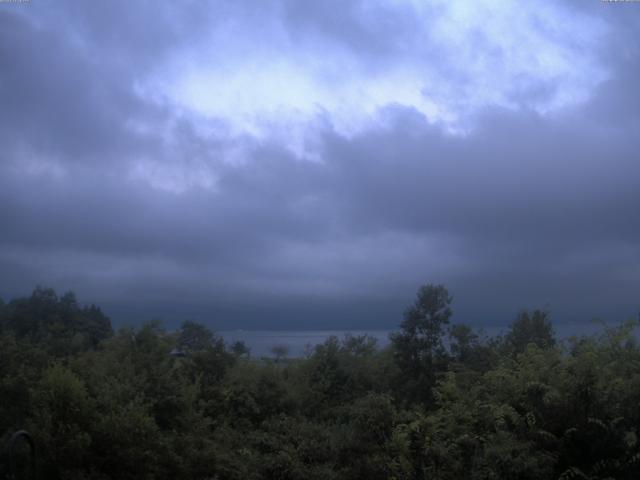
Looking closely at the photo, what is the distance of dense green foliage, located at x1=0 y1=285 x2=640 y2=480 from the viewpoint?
10.2 meters

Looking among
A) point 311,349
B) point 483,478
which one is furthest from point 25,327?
point 483,478

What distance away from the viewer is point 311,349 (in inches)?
865

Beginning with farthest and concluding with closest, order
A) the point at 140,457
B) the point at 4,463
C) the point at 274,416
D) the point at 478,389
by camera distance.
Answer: the point at 274,416
the point at 478,389
the point at 140,457
the point at 4,463

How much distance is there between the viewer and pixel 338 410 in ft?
59.4

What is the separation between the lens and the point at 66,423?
11.3 m

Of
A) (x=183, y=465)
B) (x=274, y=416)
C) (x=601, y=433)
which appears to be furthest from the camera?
(x=274, y=416)

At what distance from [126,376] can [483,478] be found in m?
8.59

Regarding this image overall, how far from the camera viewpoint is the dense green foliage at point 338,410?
10.2 m

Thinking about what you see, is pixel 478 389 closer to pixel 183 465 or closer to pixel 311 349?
pixel 183 465

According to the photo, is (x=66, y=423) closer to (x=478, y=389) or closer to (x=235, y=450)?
(x=235, y=450)

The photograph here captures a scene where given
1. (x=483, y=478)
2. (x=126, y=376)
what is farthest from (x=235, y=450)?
(x=483, y=478)

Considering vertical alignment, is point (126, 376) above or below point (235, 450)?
above

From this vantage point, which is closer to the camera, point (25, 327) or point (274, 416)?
point (274, 416)

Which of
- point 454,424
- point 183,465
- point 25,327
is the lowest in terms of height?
point 183,465
